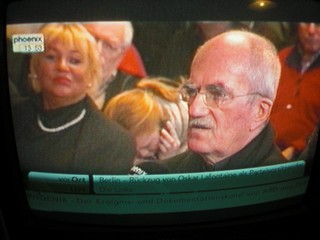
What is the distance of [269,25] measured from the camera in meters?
0.99

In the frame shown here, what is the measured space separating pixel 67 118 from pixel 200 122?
0.29m

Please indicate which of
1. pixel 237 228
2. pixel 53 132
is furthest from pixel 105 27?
pixel 237 228

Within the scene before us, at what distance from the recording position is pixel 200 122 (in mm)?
1007

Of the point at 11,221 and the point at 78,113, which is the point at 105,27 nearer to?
the point at 78,113

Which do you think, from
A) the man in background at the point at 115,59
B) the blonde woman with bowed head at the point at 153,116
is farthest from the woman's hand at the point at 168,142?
the man in background at the point at 115,59

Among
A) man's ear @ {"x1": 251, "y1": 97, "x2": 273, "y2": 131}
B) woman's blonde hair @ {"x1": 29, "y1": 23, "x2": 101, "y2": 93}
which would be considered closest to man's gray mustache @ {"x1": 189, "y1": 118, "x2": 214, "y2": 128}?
man's ear @ {"x1": 251, "y1": 97, "x2": 273, "y2": 131}

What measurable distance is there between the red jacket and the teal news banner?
75mm

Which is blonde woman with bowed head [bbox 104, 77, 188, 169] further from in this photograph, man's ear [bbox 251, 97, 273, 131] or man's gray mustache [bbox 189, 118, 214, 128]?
man's ear [bbox 251, 97, 273, 131]

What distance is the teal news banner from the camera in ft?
3.45

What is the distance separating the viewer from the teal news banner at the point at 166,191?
1051 mm

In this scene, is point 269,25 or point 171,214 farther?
point 171,214

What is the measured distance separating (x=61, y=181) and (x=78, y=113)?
0.17 meters

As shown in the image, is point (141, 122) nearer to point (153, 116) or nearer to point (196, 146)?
point (153, 116)

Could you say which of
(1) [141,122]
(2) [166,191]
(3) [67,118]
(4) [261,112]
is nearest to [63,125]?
(3) [67,118]
